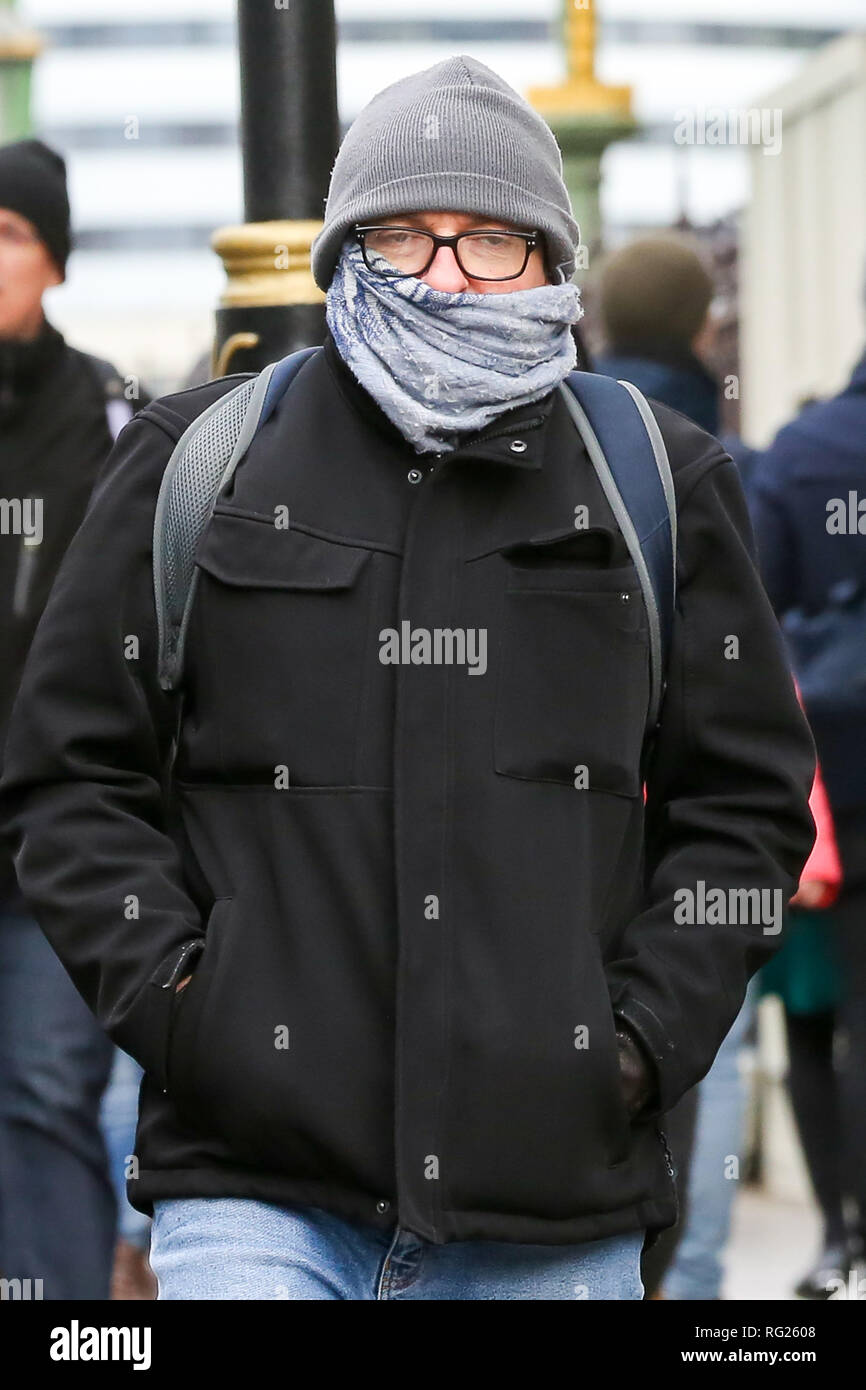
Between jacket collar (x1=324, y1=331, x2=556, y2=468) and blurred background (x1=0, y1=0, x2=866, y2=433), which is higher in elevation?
blurred background (x1=0, y1=0, x2=866, y2=433)

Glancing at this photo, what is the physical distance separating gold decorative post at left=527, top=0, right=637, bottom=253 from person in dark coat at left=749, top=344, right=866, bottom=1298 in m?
4.63

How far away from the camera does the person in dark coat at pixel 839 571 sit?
4.97 metres

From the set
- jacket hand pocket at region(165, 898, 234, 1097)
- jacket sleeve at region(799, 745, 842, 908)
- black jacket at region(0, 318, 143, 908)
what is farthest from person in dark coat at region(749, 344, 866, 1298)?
jacket hand pocket at region(165, 898, 234, 1097)

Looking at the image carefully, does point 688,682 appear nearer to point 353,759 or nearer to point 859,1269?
point 353,759

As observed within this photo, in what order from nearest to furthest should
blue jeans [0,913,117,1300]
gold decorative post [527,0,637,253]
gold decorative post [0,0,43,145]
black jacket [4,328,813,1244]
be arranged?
black jacket [4,328,813,1244]
blue jeans [0,913,117,1300]
gold decorative post [0,0,43,145]
gold decorative post [527,0,637,253]

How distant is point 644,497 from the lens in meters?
2.88

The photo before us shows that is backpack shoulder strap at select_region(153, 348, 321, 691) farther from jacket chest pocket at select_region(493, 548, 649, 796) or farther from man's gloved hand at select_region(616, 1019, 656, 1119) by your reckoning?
man's gloved hand at select_region(616, 1019, 656, 1119)

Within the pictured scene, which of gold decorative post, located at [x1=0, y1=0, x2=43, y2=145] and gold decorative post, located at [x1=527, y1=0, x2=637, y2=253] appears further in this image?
gold decorative post, located at [x1=527, y1=0, x2=637, y2=253]

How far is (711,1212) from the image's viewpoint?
16.9 feet

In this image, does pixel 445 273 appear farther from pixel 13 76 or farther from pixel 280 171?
pixel 13 76

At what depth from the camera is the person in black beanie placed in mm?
4594

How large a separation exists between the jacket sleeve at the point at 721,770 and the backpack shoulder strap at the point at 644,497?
28 mm
